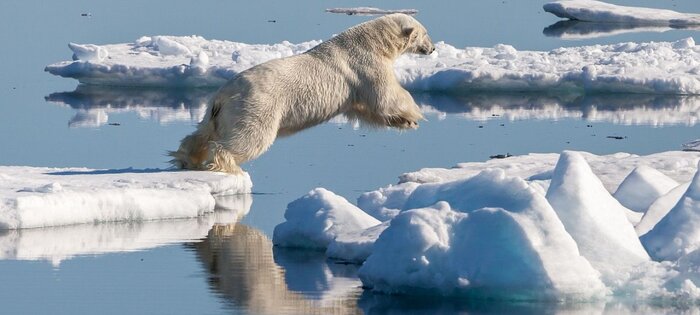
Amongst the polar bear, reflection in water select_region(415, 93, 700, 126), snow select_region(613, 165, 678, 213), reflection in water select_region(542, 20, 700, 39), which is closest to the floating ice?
reflection in water select_region(415, 93, 700, 126)

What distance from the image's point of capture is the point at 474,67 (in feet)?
69.7

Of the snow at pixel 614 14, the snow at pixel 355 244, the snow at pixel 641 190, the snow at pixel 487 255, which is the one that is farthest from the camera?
the snow at pixel 614 14

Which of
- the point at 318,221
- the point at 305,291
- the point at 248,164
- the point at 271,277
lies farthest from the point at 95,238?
the point at 248,164

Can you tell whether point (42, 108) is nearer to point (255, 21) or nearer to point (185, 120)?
point (185, 120)

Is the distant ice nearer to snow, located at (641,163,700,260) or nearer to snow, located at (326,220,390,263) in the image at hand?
snow, located at (326,220,390,263)

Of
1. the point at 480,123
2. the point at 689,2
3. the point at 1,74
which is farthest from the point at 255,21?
the point at 480,123

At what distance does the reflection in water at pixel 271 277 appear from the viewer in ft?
26.1

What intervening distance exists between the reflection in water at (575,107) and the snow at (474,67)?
152mm

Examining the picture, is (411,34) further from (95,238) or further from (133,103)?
(133,103)

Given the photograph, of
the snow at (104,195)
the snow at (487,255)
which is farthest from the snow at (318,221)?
the snow at (487,255)

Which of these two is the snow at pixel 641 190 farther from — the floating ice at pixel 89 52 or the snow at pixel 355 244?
the floating ice at pixel 89 52

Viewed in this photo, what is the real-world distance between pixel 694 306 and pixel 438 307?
122 centimetres

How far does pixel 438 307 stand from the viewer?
307 inches

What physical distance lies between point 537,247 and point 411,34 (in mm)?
5261
